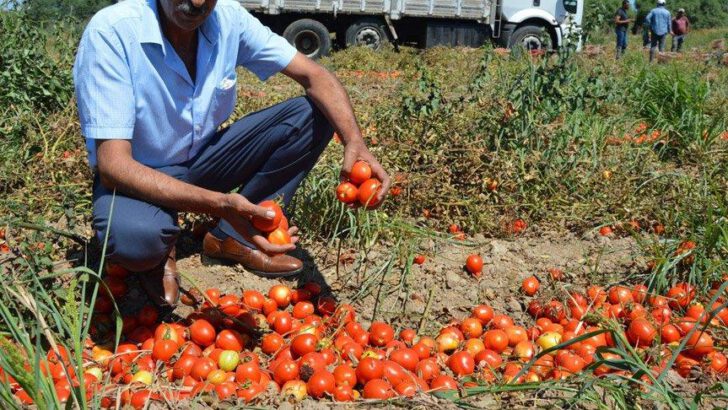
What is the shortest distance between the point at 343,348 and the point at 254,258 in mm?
872

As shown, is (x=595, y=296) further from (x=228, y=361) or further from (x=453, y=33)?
(x=453, y=33)

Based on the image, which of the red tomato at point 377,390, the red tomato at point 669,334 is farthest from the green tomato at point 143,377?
the red tomato at point 669,334

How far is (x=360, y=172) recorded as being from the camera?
3.08 meters

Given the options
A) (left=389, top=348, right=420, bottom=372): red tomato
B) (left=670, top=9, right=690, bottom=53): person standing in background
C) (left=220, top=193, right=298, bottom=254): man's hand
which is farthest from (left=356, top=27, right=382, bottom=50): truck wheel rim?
(left=389, top=348, right=420, bottom=372): red tomato

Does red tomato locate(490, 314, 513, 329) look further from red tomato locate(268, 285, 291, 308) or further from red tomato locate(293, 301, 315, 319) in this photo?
red tomato locate(268, 285, 291, 308)

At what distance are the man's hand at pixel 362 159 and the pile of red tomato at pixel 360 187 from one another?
0.02 meters

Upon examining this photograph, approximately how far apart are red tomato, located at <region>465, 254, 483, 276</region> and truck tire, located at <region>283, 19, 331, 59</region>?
11.3 m

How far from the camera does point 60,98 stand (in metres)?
5.04

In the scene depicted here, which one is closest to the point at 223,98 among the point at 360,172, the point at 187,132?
the point at 187,132

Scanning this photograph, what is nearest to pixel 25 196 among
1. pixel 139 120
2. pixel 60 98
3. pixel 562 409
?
pixel 60 98

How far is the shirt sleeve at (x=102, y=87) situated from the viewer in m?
2.71

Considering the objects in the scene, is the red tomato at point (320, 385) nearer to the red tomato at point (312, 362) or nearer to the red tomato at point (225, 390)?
the red tomato at point (312, 362)

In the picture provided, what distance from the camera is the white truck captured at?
47.0 ft

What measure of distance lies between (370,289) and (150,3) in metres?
1.60
